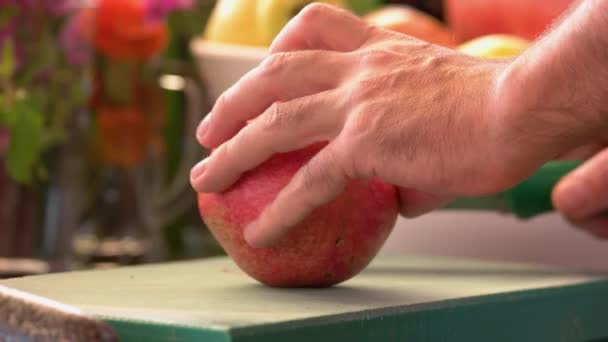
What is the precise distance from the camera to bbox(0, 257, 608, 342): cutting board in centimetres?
52

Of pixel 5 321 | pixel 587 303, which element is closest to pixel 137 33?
pixel 587 303

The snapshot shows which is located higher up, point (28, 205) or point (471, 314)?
point (471, 314)

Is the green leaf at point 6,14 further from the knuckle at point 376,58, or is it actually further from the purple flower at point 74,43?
the knuckle at point 376,58

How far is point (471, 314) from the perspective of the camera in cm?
60

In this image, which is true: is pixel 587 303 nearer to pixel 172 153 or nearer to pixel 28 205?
pixel 28 205

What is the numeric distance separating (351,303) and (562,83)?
148mm

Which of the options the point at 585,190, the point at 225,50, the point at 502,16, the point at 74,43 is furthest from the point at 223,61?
the point at 585,190

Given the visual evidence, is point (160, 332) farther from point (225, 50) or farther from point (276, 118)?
point (225, 50)

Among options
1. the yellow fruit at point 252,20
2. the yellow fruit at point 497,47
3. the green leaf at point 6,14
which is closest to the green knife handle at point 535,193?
the yellow fruit at point 497,47

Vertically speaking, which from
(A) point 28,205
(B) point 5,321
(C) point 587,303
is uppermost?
(B) point 5,321

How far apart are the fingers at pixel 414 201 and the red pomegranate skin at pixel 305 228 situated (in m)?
0.04

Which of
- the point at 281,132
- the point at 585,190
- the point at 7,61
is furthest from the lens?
the point at 7,61

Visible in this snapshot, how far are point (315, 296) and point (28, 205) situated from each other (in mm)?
585

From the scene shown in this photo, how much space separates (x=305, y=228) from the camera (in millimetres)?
636
